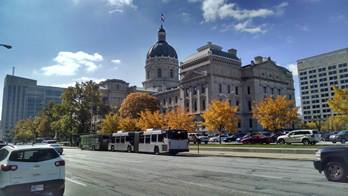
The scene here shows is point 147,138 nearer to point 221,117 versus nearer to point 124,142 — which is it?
point 124,142

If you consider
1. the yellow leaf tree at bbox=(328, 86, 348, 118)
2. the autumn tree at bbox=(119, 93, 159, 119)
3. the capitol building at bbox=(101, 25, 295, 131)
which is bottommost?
the yellow leaf tree at bbox=(328, 86, 348, 118)

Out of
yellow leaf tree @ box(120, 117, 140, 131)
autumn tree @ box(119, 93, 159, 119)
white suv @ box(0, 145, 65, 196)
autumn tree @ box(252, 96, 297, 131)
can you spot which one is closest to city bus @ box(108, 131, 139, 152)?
yellow leaf tree @ box(120, 117, 140, 131)

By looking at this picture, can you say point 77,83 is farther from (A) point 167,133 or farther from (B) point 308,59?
(B) point 308,59

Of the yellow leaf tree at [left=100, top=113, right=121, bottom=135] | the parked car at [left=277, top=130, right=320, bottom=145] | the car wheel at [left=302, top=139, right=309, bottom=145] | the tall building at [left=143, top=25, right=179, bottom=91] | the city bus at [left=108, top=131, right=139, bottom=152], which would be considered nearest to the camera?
the parked car at [left=277, top=130, right=320, bottom=145]

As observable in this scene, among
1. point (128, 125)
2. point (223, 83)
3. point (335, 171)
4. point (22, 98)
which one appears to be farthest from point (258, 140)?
point (22, 98)

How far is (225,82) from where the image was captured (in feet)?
301

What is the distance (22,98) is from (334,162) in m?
167

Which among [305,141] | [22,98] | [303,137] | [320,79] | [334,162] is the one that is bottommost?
[334,162]

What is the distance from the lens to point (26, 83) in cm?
15762

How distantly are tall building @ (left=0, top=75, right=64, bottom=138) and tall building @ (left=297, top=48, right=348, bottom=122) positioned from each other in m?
123

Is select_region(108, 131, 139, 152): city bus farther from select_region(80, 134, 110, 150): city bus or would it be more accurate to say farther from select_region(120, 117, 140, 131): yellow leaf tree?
→ select_region(120, 117, 140, 131): yellow leaf tree

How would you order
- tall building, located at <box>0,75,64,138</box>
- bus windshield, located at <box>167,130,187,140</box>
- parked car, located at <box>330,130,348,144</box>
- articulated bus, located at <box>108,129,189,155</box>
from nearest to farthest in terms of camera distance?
articulated bus, located at <box>108,129,189,155</box> < bus windshield, located at <box>167,130,187,140</box> < parked car, located at <box>330,130,348,144</box> < tall building, located at <box>0,75,64,138</box>

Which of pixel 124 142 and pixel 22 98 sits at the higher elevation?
pixel 22 98

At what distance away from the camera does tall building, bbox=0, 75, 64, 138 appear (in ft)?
505
